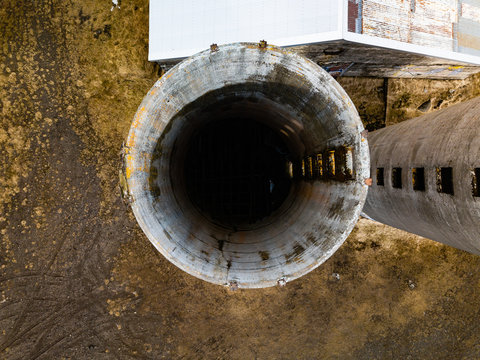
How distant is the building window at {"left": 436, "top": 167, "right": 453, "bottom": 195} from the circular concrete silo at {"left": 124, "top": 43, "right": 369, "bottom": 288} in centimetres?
130

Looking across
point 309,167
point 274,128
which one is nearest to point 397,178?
point 309,167

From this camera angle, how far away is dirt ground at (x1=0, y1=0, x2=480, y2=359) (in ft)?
24.8

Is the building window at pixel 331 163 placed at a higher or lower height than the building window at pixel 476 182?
higher

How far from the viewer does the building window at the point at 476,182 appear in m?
3.83

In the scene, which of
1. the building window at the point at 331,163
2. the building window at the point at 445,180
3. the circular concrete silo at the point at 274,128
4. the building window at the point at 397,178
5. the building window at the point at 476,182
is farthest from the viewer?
the building window at the point at 397,178

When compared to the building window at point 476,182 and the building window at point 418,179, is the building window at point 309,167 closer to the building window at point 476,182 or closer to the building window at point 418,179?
the building window at point 418,179

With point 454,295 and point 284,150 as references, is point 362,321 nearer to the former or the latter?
point 454,295

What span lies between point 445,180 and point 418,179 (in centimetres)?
62

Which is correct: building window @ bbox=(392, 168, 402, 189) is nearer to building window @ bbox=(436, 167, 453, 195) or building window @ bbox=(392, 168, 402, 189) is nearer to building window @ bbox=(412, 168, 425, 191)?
building window @ bbox=(412, 168, 425, 191)

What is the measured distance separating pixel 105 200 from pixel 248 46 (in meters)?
5.52

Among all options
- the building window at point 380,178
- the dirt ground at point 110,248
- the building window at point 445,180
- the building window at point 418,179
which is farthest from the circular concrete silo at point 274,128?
the dirt ground at point 110,248

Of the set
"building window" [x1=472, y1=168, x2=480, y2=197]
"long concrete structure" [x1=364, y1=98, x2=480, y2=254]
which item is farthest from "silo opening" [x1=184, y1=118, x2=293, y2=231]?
"building window" [x1=472, y1=168, x2=480, y2=197]

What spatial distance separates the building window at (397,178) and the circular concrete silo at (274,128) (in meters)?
1.56

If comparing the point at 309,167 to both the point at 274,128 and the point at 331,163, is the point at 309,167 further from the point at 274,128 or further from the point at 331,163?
the point at 274,128
